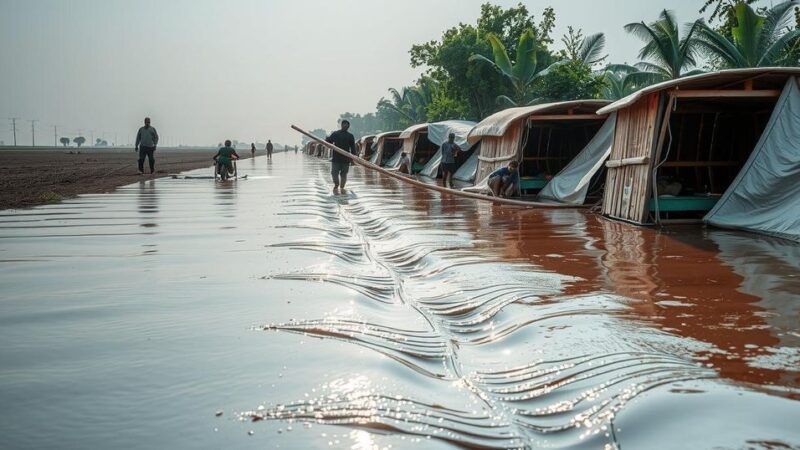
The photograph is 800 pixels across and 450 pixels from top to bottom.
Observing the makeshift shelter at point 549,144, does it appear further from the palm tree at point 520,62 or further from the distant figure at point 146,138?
the palm tree at point 520,62

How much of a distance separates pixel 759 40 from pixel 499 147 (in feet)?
43.7

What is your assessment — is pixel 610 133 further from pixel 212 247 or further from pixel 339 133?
pixel 212 247

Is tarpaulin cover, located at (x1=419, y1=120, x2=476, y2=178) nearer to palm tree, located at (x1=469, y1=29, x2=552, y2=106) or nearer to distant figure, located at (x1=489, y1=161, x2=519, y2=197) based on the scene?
distant figure, located at (x1=489, y1=161, x2=519, y2=197)

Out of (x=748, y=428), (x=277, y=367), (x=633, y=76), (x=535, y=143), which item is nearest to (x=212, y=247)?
(x=277, y=367)

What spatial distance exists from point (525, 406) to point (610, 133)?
10.8 m

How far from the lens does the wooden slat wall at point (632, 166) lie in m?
10.1

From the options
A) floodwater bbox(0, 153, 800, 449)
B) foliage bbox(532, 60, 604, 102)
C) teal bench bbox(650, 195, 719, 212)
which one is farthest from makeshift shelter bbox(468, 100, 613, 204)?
foliage bbox(532, 60, 604, 102)

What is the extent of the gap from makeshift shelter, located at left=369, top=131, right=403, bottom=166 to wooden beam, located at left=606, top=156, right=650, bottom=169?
22051 millimetres

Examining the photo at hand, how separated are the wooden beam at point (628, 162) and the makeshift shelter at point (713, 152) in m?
0.02

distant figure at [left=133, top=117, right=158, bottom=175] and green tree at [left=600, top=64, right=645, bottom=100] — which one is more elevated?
green tree at [left=600, top=64, right=645, bottom=100]

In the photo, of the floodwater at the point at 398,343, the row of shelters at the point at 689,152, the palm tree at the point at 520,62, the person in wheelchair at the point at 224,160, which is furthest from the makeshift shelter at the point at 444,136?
the floodwater at the point at 398,343

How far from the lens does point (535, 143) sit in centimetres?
1812

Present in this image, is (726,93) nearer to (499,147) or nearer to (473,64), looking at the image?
(499,147)

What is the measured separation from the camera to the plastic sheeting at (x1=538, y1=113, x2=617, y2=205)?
12922 millimetres
